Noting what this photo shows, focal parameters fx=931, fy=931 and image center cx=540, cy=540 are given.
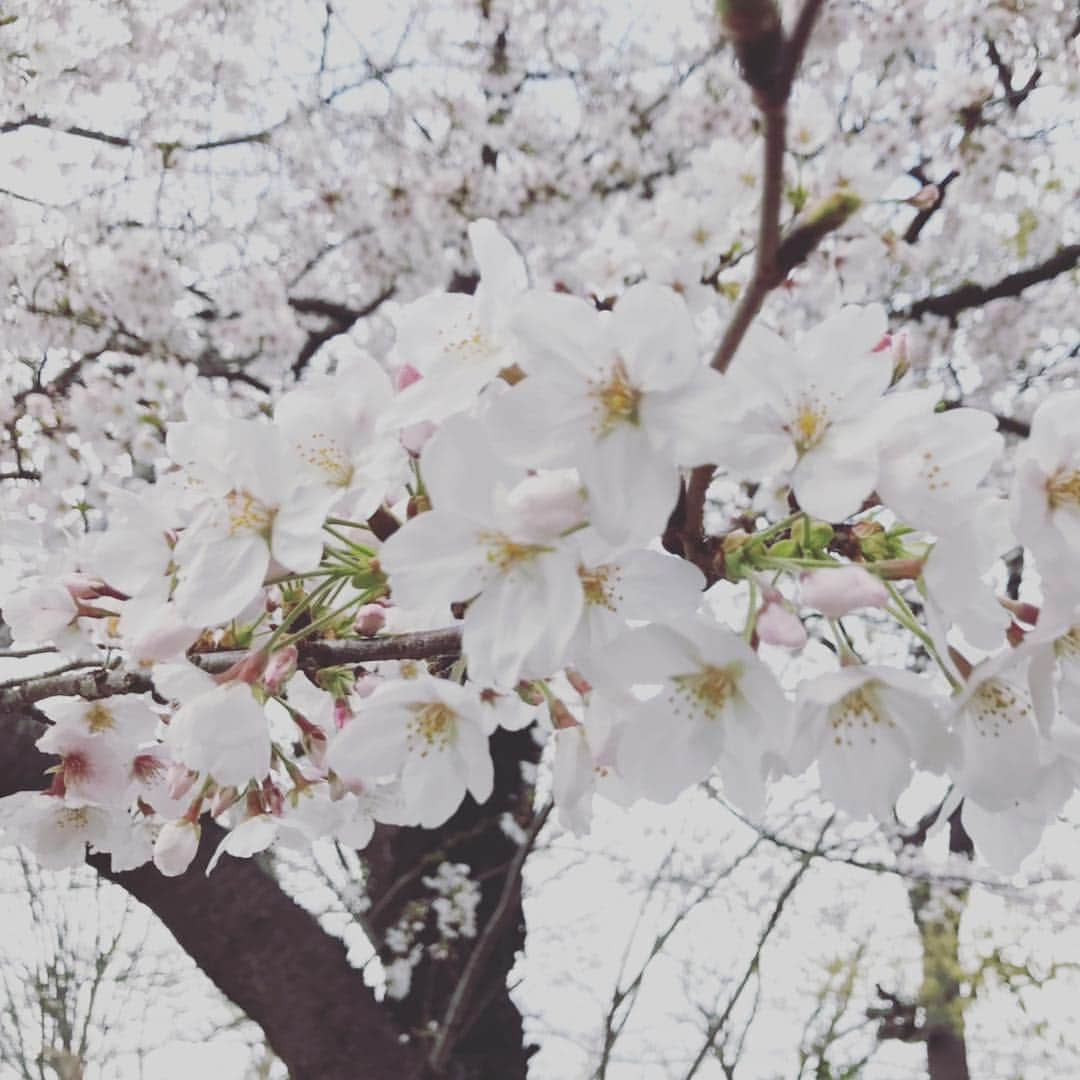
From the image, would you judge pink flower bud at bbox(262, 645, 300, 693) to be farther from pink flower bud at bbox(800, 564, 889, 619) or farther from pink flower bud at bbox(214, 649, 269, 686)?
pink flower bud at bbox(800, 564, 889, 619)

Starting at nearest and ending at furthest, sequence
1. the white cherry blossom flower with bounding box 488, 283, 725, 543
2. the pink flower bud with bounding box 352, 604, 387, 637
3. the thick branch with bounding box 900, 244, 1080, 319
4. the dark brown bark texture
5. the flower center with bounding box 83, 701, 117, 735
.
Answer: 1. the white cherry blossom flower with bounding box 488, 283, 725, 543
2. the pink flower bud with bounding box 352, 604, 387, 637
3. the flower center with bounding box 83, 701, 117, 735
4. the dark brown bark texture
5. the thick branch with bounding box 900, 244, 1080, 319

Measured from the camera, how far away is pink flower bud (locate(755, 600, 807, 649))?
1.82 feet

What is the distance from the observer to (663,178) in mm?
4488

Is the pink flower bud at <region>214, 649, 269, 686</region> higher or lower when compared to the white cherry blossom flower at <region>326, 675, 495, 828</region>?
higher

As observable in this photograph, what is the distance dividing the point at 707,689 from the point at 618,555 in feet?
0.41

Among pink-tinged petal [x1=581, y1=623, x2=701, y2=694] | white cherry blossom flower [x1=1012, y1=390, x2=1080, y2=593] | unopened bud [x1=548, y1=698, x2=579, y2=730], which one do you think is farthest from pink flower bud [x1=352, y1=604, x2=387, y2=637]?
white cherry blossom flower [x1=1012, y1=390, x2=1080, y2=593]

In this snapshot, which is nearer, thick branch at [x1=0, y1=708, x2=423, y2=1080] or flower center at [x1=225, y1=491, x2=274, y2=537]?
flower center at [x1=225, y1=491, x2=274, y2=537]

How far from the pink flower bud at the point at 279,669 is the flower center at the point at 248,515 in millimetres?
114

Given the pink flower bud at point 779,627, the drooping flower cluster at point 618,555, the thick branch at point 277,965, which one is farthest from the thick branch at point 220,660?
the thick branch at point 277,965

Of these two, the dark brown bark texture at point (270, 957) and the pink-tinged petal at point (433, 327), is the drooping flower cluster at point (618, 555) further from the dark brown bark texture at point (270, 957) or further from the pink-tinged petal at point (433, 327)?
the dark brown bark texture at point (270, 957)

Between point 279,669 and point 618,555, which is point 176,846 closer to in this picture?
point 279,669

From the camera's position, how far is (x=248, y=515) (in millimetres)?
629

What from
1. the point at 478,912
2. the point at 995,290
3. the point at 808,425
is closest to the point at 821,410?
the point at 808,425

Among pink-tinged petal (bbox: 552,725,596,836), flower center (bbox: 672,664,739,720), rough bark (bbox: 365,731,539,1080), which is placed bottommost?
flower center (bbox: 672,664,739,720)
